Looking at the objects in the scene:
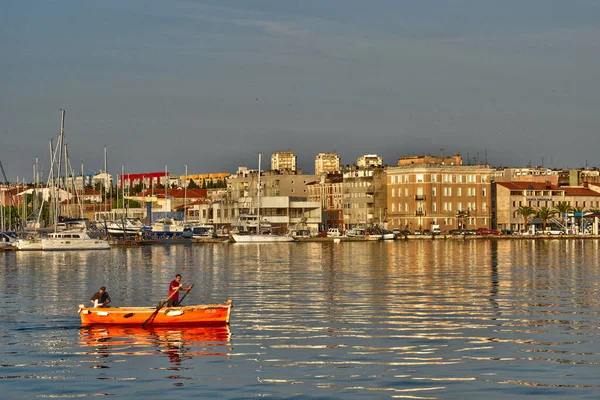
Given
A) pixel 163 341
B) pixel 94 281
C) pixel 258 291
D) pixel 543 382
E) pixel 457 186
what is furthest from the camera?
pixel 457 186

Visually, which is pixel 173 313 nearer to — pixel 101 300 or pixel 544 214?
pixel 101 300

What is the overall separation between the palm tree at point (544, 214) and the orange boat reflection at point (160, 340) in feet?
486

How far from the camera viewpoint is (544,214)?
181875mm

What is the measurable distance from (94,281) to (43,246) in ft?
177

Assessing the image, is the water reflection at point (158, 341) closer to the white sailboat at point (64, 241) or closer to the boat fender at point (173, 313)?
the boat fender at point (173, 313)

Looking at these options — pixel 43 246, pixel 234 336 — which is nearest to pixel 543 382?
pixel 234 336

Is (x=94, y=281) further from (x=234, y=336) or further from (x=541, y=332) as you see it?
(x=541, y=332)

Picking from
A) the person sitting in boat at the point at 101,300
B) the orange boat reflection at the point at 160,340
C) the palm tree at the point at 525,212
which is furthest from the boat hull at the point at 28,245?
the palm tree at the point at 525,212

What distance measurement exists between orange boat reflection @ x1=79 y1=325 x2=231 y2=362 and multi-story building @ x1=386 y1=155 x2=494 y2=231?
469 feet

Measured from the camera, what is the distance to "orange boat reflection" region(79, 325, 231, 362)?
114ft

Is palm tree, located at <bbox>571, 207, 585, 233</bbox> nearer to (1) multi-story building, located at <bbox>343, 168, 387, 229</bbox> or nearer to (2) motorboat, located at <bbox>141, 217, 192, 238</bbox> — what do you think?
(1) multi-story building, located at <bbox>343, 168, 387, 229</bbox>

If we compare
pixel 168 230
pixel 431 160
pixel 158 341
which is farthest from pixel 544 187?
pixel 158 341

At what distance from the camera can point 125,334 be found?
38.7 m

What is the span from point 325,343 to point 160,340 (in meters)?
5.49
